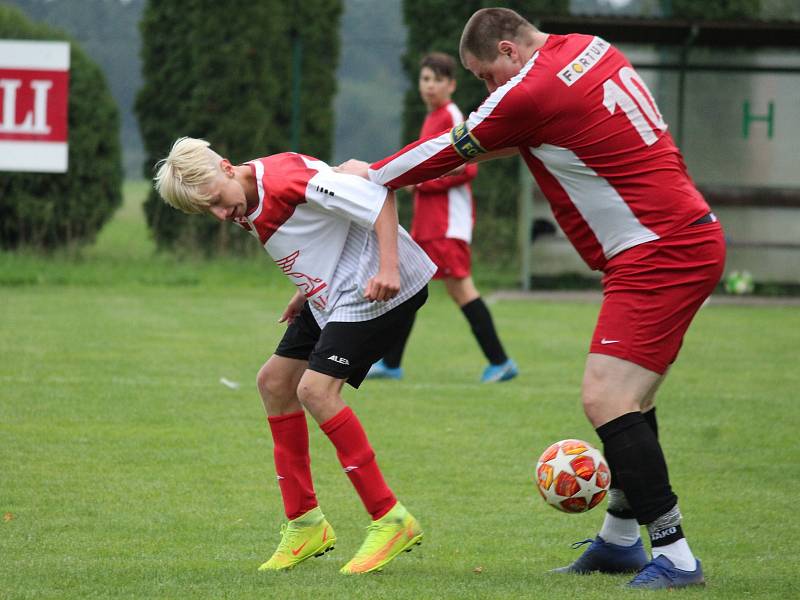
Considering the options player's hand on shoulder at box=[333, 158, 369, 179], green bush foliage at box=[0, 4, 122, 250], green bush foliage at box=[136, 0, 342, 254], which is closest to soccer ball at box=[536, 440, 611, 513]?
player's hand on shoulder at box=[333, 158, 369, 179]

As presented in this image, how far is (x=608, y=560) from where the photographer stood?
4574 mm

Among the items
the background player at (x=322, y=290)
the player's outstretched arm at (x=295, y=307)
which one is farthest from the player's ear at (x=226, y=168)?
the player's outstretched arm at (x=295, y=307)

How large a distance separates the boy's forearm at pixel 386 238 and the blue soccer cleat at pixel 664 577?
134cm

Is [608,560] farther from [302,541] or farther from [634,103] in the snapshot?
[634,103]

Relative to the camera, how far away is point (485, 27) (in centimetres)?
432

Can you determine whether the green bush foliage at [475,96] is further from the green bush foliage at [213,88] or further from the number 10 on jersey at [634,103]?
the number 10 on jersey at [634,103]

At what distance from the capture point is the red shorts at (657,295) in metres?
4.20

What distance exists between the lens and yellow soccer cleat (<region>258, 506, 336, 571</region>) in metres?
4.57

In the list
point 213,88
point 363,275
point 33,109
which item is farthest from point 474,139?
point 213,88

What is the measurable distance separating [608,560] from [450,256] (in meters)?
4.68

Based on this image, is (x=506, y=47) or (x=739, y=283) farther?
(x=739, y=283)

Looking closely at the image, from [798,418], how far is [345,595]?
15.0 ft

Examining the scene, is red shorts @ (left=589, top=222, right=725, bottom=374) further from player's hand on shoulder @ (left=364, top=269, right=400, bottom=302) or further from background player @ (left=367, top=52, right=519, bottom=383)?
background player @ (left=367, top=52, right=519, bottom=383)

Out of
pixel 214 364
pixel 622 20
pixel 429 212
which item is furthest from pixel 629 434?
pixel 622 20
